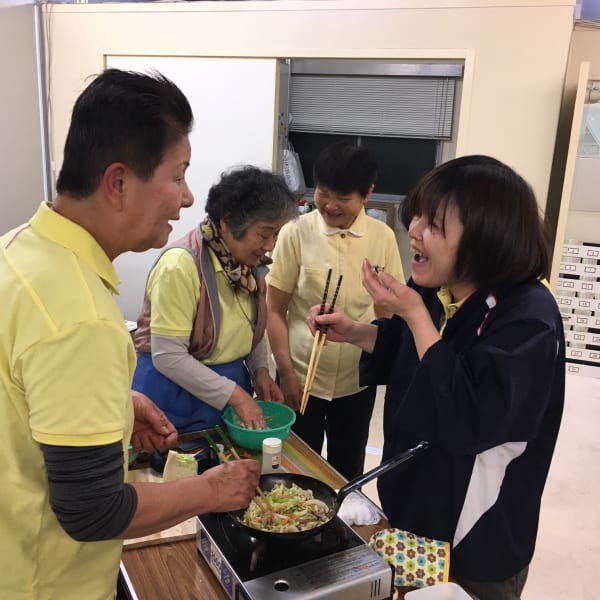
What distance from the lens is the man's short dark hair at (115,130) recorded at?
32.0 inches

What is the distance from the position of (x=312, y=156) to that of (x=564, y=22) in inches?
127

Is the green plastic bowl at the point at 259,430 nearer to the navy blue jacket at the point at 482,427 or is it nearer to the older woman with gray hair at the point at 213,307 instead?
the older woman with gray hair at the point at 213,307

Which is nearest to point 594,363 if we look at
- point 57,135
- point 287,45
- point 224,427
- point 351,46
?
point 351,46

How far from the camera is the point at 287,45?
3.30 metres

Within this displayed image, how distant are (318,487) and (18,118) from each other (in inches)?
139

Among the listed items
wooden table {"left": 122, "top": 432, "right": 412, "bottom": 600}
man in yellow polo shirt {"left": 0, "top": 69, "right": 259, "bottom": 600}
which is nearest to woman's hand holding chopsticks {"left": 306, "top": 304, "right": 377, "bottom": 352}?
wooden table {"left": 122, "top": 432, "right": 412, "bottom": 600}

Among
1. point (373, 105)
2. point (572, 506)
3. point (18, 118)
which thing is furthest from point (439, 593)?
point (373, 105)

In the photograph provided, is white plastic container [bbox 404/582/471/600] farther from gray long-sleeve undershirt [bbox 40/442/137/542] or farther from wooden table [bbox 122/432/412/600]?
gray long-sleeve undershirt [bbox 40/442/137/542]

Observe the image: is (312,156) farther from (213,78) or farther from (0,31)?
(0,31)

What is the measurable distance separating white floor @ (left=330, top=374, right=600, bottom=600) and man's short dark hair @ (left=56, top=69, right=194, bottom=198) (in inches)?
93.9

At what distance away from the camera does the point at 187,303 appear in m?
1.61

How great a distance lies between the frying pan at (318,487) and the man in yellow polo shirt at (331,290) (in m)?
0.88

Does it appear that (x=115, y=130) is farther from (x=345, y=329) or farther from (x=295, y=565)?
(x=345, y=329)

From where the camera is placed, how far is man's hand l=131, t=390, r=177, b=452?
129 centimetres
